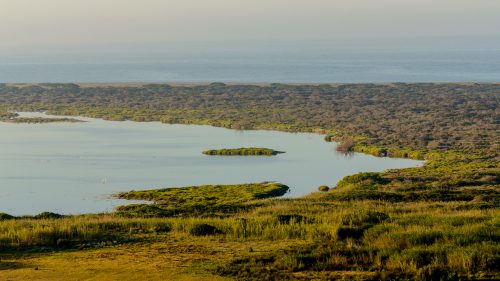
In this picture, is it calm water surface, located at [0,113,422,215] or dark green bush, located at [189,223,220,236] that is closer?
dark green bush, located at [189,223,220,236]

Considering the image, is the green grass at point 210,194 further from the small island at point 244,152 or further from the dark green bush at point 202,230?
the dark green bush at point 202,230

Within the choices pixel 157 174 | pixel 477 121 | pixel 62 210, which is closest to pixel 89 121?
pixel 157 174

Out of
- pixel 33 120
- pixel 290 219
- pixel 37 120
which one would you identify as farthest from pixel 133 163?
pixel 290 219

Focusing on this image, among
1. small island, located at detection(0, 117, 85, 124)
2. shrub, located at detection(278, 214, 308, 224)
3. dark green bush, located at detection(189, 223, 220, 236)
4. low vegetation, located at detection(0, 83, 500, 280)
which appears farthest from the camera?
small island, located at detection(0, 117, 85, 124)

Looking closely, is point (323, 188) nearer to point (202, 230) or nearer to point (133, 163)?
point (133, 163)

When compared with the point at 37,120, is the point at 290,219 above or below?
above

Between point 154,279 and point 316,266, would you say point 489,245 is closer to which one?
point 316,266

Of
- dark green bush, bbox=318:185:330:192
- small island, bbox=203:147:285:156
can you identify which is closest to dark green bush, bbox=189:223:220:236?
dark green bush, bbox=318:185:330:192

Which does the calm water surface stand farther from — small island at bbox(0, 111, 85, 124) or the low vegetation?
small island at bbox(0, 111, 85, 124)
